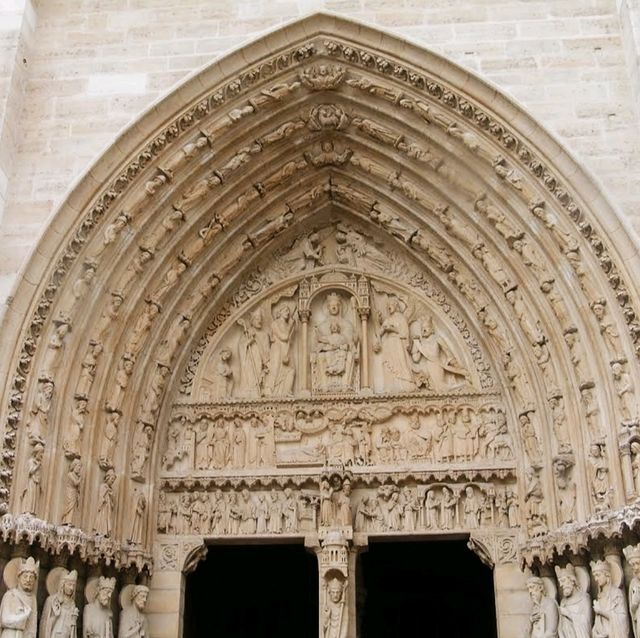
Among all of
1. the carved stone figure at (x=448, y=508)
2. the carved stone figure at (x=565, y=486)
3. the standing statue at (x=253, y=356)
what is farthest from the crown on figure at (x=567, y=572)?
the standing statue at (x=253, y=356)

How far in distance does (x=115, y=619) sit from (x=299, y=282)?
3.39m

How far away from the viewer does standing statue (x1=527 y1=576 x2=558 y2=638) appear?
708cm

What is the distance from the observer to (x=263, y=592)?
10883mm

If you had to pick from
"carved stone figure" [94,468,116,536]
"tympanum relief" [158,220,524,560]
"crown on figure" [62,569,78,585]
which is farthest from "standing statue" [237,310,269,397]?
"crown on figure" [62,569,78,585]

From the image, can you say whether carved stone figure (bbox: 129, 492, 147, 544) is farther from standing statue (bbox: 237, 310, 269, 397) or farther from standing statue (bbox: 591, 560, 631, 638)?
standing statue (bbox: 591, 560, 631, 638)

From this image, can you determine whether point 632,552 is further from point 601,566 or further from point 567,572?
point 567,572

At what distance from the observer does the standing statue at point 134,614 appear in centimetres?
740

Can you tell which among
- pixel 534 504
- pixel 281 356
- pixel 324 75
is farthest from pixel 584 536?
pixel 324 75

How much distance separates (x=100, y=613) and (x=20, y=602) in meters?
0.74

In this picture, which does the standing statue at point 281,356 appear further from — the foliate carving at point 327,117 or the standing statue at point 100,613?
the standing statue at point 100,613

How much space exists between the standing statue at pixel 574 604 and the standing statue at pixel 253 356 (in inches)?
120

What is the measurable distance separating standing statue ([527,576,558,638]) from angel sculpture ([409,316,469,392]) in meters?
1.90

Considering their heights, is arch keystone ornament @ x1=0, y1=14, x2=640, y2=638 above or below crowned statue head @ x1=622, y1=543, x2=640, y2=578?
above

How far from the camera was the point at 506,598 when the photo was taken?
7.51m
